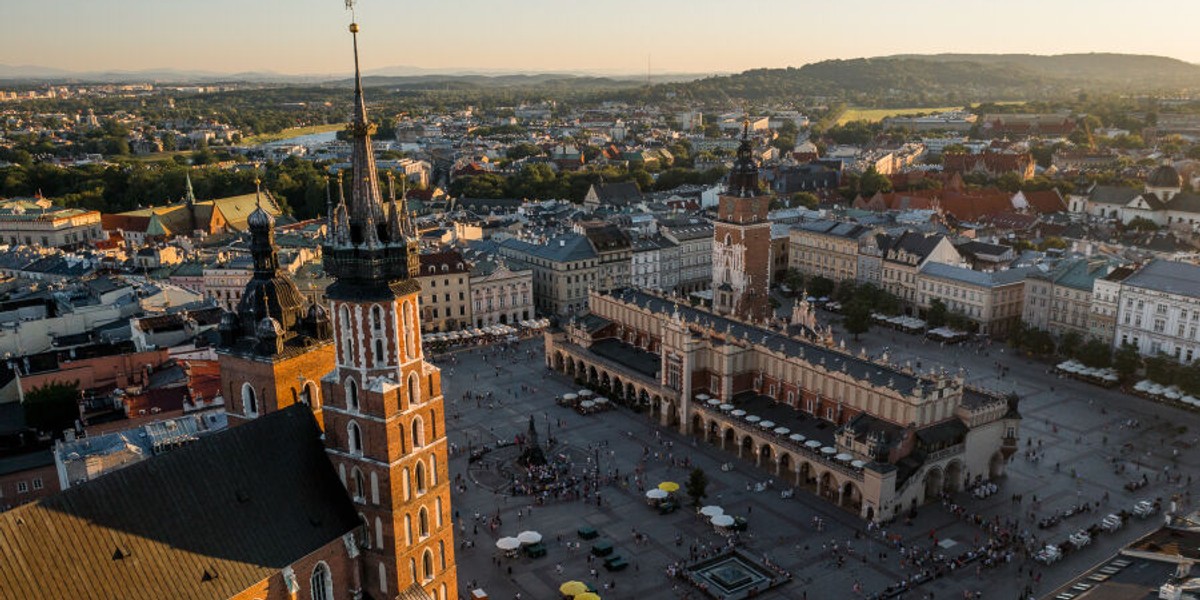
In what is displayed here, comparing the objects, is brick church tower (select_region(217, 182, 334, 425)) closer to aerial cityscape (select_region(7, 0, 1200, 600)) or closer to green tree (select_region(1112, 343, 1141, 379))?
aerial cityscape (select_region(7, 0, 1200, 600))

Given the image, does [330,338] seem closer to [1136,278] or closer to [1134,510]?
[1134,510]

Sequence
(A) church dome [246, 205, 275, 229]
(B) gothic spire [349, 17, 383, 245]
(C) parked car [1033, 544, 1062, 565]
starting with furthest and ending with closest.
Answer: (C) parked car [1033, 544, 1062, 565], (A) church dome [246, 205, 275, 229], (B) gothic spire [349, 17, 383, 245]

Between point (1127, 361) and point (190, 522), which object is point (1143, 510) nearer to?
point (1127, 361)

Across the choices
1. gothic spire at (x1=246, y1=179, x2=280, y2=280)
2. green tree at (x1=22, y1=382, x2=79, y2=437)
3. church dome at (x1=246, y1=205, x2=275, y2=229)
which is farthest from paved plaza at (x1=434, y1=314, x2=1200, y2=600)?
green tree at (x1=22, y1=382, x2=79, y2=437)

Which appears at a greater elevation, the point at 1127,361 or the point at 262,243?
the point at 262,243

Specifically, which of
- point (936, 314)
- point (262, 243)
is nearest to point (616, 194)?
point (936, 314)

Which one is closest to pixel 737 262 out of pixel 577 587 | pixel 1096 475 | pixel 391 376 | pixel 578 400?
pixel 578 400

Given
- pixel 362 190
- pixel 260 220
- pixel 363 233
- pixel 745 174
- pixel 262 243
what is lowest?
pixel 262 243
